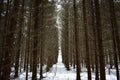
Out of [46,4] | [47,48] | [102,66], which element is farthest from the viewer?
[47,48]

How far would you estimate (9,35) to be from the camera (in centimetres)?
769

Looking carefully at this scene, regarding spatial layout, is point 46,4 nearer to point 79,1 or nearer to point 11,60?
point 79,1

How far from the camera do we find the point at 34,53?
13.3m

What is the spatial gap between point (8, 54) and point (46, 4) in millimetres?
11334

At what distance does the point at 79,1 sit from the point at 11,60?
43.0 ft

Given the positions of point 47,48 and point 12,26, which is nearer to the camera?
point 12,26

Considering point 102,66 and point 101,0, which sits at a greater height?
point 101,0

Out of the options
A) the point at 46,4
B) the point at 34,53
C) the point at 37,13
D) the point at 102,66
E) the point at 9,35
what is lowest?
the point at 102,66

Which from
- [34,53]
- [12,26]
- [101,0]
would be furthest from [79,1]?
[12,26]

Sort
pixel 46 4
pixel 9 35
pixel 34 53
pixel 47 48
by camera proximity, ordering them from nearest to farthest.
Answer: pixel 9 35 < pixel 34 53 < pixel 46 4 < pixel 47 48

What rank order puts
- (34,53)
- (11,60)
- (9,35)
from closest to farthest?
(11,60), (9,35), (34,53)

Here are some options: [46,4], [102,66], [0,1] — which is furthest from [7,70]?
[46,4]

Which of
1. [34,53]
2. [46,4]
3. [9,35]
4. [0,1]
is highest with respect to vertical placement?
[46,4]

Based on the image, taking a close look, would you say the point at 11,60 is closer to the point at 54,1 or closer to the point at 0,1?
the point at 0,1
